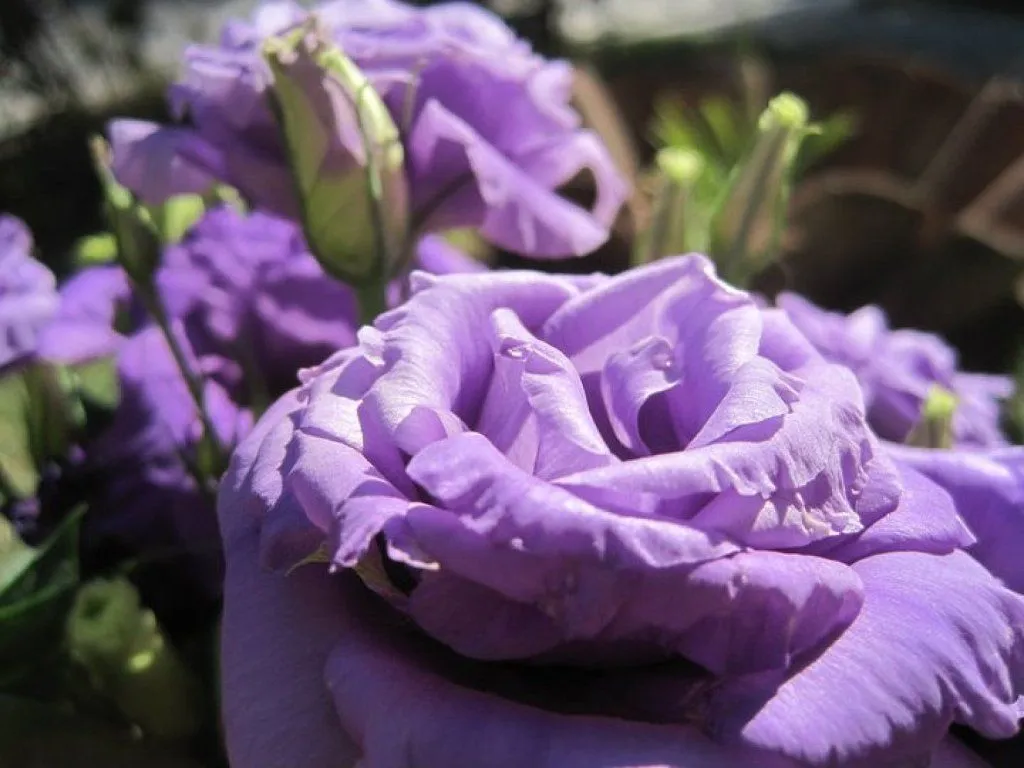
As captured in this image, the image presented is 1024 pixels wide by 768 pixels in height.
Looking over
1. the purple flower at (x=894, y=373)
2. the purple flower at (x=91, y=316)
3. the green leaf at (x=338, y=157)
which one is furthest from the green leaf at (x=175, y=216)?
the purple flower at (x=894, y=373)

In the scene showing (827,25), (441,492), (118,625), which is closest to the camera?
(441,492)

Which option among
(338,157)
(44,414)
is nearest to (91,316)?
(44,414)

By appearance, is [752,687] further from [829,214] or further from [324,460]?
[829,214]

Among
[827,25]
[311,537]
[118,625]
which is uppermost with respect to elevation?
[311,537]

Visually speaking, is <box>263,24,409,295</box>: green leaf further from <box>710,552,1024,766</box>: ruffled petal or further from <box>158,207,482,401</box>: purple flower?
<box>710,552,1024,766</box>: ruffled petal

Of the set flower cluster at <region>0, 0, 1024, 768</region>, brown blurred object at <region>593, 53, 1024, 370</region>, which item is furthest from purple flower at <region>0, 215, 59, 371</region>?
brown blurred object at <region>593, 53, 1024, 370</region>

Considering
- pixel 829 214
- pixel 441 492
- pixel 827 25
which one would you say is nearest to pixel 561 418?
pixel 441 492

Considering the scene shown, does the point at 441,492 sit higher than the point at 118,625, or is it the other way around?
the point at 441,492

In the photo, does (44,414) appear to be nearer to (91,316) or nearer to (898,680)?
(91,316)
